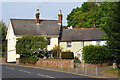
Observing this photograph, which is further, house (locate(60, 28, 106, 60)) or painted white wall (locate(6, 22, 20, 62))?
painted white wall (locate(6, 22, 20, 62))

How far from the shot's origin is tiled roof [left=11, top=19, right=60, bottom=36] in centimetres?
5378

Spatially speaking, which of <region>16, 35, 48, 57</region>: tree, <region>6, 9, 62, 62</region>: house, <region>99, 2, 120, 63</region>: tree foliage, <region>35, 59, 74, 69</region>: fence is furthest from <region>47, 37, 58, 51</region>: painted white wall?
<region>99, 2, 120, 63</region>: tree foliage

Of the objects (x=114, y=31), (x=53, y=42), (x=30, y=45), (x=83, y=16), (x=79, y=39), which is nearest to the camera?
(x=114, y=31)

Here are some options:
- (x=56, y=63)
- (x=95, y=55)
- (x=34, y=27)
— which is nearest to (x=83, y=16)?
(x=34, y=27)

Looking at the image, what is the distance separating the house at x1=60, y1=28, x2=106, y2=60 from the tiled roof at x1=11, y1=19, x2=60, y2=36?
2.58 m

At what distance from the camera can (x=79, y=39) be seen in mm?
51438

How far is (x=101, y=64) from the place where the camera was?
126 ft

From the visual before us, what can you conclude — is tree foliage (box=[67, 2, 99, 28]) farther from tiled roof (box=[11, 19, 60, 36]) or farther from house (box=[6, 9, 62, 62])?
tiled roof (box=[11, 19, 60, 36])

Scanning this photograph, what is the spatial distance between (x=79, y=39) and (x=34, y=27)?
390 inches

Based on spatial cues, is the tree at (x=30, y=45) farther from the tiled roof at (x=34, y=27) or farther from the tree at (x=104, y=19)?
the tree at (x=104, y=19)

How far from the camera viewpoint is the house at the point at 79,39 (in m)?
50.0

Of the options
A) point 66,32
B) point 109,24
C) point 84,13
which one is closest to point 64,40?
point 66,32

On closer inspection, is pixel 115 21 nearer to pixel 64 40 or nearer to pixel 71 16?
pixel 64 40

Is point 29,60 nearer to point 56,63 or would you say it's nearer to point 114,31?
point 56,63
